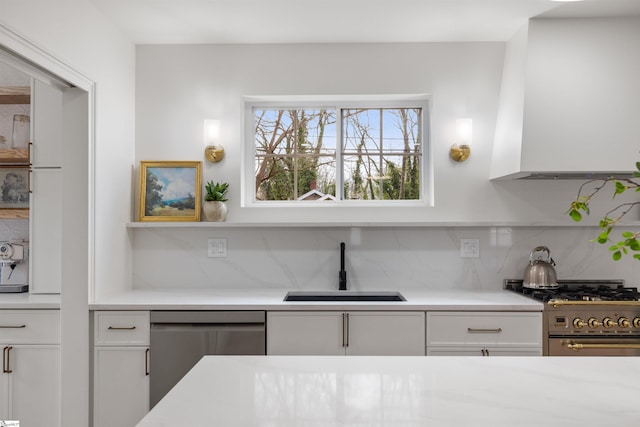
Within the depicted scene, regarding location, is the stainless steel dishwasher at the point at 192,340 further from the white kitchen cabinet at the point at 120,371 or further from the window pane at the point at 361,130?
the window pane at the point at 361,130

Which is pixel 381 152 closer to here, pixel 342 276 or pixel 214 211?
pixel 342 276

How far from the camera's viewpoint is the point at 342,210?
306 centimetres

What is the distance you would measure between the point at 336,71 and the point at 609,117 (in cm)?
165

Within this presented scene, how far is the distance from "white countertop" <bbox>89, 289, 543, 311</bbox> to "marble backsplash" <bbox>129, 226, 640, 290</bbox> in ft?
0.99

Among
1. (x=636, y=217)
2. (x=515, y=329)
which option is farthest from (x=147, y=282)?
(x=636, y=217)

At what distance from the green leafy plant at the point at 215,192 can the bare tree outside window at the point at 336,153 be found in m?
0.28

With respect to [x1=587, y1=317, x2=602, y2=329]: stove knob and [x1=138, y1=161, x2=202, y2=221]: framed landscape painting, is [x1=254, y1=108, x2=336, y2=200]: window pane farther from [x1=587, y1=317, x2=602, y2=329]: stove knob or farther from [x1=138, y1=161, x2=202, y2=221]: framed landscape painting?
[x1=587, y1=317, x2=602, y2=329]: stove knob

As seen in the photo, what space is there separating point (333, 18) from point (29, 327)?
7.89ft

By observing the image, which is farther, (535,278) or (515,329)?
(535,278)

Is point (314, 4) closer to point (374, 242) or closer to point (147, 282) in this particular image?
point (374, 242)

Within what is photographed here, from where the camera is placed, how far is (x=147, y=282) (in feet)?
9.96

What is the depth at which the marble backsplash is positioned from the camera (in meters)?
3.01

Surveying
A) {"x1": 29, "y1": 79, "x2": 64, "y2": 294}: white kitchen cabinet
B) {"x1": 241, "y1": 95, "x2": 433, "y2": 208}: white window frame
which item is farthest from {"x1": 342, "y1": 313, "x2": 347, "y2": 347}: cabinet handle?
{"x1": 29, "y1": 79, "x2": 64, "y2": 294}: white kitchen cabinet

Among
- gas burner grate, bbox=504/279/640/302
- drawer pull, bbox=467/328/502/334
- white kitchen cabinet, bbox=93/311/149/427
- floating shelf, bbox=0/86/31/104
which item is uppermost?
floating shelf, bbox=0/86/31/104
